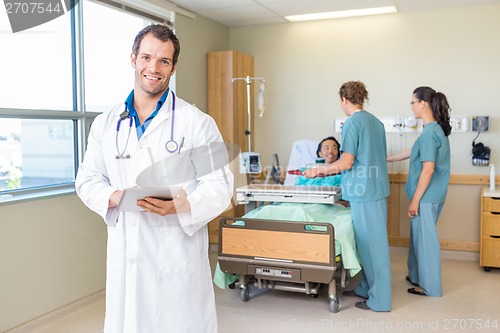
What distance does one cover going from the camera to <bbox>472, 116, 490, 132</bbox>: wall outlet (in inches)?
180

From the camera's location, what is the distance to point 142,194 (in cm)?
153

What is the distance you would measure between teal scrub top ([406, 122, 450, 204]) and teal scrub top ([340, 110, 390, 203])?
1.41 ft

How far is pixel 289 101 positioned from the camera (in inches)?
210

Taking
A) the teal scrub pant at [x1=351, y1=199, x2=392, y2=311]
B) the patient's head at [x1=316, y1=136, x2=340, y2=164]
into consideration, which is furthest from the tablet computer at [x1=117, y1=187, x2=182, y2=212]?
the patient's head at [x1=316, y1=136, x2=340, y2=164]

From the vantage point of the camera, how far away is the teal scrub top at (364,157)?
3.40m

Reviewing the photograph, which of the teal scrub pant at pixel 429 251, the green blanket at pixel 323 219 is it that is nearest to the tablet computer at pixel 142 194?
the green blanket at pixel 323 219

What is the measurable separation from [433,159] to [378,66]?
63.0 inches

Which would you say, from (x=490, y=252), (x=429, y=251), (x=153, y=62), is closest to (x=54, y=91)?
(x=153, y=62)

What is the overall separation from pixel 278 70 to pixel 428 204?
7.44 feet

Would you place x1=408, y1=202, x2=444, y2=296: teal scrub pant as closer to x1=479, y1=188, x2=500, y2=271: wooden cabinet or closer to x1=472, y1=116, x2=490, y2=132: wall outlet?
x1=479, y1=188, x2=500, y2=271: wooden cabinet

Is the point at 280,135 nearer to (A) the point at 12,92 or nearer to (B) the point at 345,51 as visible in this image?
(B) the point at 345,51

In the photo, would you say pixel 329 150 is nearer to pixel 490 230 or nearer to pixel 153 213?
pixel 490 230

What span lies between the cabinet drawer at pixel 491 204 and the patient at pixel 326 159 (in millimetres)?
1220

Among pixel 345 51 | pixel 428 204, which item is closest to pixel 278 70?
pixel 345 51
